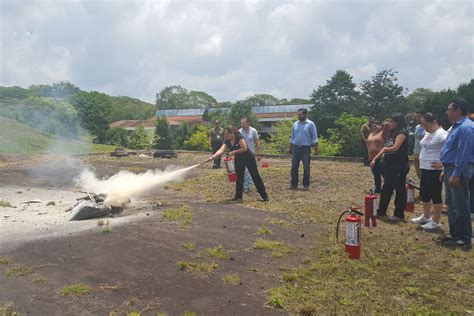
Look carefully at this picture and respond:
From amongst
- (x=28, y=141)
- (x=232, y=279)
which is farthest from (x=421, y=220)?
(x=28, y=141)

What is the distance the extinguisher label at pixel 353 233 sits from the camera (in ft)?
17.9

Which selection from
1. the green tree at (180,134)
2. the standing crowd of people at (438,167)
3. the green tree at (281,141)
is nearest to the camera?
the standing crowd of people at (438,167)

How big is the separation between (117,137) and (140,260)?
47240 millimetres

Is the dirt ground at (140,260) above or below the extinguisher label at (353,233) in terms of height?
below

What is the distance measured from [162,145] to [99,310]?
44.8 metres

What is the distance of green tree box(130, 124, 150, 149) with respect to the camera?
4812cm

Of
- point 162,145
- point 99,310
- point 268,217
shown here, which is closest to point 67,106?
point 162,145

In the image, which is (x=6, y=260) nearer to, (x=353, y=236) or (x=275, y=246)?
(x=275, y=246)

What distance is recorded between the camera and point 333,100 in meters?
52.5

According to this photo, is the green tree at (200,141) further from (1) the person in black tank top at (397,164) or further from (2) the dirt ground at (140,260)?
(1) the person in black tank top at (397,164)

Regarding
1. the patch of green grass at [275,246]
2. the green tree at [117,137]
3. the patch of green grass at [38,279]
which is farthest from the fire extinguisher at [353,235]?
the green tree at [117,137]

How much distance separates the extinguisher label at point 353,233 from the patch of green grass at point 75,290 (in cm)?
340

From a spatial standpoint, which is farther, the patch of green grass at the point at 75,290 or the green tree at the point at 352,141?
the green tree at the point at 352,141

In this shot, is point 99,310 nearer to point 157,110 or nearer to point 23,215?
point 23,215
